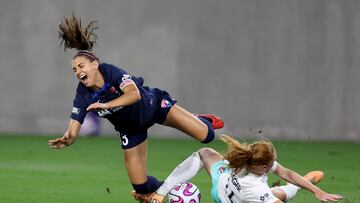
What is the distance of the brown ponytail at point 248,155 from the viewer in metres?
6.57

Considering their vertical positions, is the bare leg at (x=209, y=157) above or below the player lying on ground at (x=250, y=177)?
below

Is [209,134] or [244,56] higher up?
[209,134]

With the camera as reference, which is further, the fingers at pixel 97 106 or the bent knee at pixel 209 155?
the bent knee at pixel 209 155

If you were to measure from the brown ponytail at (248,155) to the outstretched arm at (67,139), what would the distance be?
1.37 m

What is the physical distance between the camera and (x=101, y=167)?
36.8ft

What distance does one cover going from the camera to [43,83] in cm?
1592

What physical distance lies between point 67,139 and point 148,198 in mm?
903

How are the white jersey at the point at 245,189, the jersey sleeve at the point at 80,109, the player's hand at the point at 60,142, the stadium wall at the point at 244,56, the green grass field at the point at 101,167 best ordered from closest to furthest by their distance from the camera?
the white jersey at the point at 245,189, the player's hand at the point at 60,142, the jersey sleeve at the point at 80,109, the green grass field at the point at 101,167, the stadium wall at the point at 244,56

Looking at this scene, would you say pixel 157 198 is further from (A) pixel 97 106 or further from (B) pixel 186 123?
(A) pixel 97 106

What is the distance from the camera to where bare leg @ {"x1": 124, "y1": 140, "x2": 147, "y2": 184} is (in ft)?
25.6

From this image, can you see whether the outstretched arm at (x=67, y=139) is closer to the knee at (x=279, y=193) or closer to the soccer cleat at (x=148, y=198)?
the soccer cleat at (x=148, y=198)

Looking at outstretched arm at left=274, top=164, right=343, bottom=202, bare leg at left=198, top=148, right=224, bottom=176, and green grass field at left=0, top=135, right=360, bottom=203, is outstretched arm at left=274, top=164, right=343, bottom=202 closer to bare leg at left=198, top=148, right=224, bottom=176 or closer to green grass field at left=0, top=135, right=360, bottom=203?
bare leg at left=198, top=148, right=224, bottom=176

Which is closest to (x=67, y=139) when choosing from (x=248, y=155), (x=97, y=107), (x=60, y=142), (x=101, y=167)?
(x=60, y=142)

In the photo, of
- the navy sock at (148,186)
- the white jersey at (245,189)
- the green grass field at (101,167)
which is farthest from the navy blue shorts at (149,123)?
the white jersey at (245,189)
